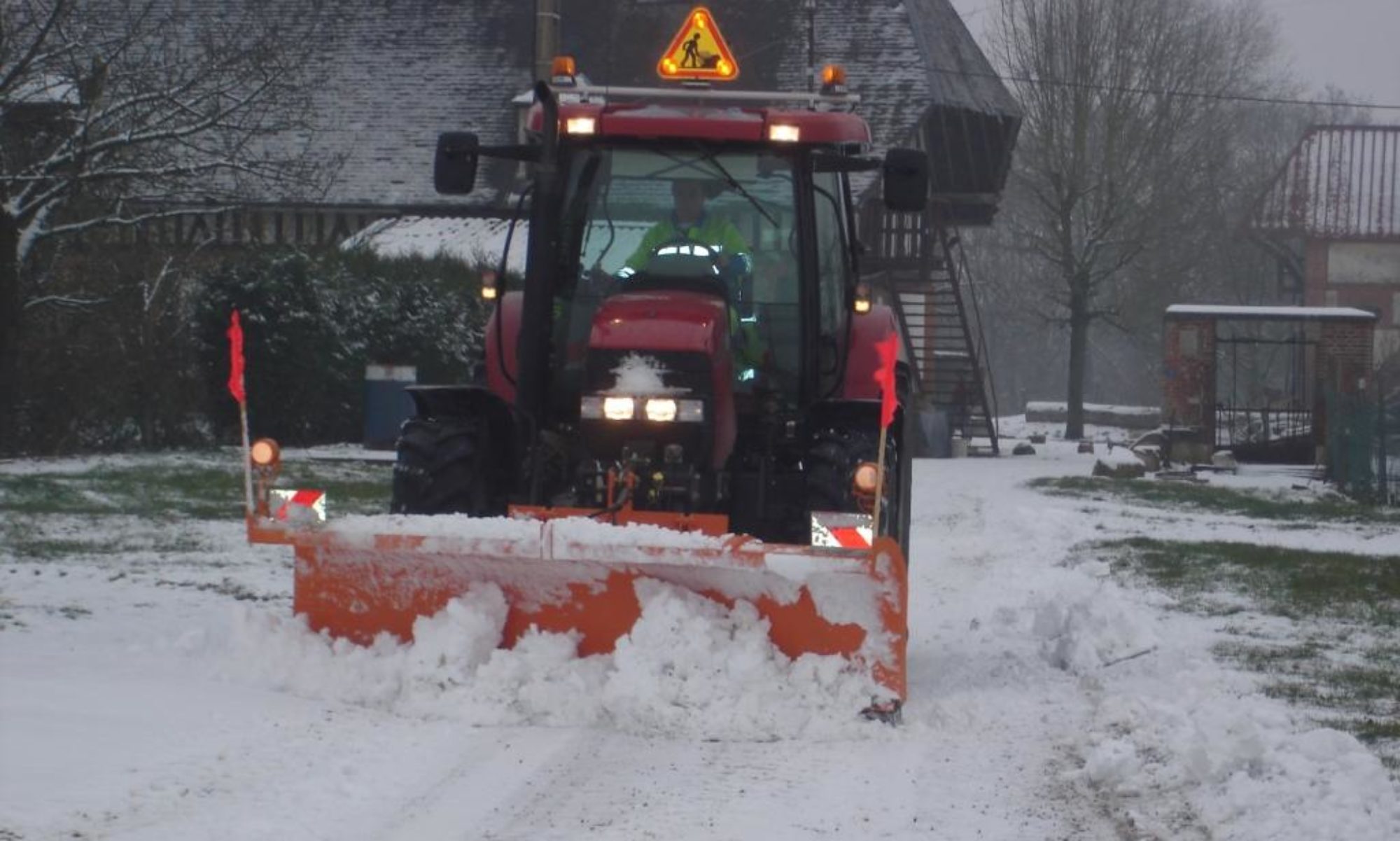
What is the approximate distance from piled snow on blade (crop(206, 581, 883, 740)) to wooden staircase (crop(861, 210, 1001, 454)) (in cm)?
2818

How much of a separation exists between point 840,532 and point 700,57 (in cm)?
377

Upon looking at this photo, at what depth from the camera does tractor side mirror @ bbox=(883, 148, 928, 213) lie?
8.78 metres

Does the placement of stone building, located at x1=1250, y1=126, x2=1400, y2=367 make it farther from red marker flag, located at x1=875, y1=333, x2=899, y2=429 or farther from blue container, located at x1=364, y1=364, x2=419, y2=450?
red marker flag, located at x1=875, y1=333, x2=899, y2=429

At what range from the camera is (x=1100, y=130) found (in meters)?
44.4

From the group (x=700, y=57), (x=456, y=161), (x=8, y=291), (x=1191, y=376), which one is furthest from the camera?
(x=1191, y=376)

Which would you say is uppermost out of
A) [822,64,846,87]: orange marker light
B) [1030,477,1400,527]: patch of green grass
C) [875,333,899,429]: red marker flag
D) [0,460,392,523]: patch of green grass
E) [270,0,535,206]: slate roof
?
[270,0,535,206]: slate roof

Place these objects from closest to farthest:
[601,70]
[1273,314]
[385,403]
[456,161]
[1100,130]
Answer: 1. [456,161]
2. [385,403]
3. [1273,314]
4. [601,70]
5. [1100,130]

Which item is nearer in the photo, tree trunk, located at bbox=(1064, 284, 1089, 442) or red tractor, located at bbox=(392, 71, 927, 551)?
red tractor, located at bbox=(392, 71, 927, 551)

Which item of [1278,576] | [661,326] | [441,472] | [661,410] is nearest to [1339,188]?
[1278,576]

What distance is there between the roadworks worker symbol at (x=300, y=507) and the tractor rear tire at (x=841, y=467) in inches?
76.3

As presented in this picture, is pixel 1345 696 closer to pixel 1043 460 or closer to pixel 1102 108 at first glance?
pixel 1043 460

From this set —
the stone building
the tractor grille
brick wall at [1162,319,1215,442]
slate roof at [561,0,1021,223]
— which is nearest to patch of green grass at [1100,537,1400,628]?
the tractor grille

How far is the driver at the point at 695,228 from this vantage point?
8828 mm

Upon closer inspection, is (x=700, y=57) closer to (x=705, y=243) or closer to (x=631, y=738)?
(x=705, y=243)
